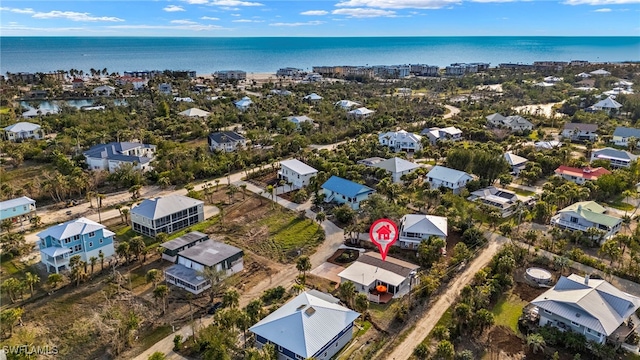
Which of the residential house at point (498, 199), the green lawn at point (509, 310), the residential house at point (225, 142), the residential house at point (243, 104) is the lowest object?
the green lawn at point (509, 310)

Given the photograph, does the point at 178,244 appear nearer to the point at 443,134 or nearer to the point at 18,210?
the point at 18,210

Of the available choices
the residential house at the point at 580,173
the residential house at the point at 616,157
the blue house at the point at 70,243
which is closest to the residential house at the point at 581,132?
the residential house at the point at 616,157

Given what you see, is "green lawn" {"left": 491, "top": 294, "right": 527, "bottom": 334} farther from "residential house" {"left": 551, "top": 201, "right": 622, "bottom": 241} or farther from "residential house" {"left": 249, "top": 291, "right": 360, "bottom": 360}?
"residential house" {"left": 551, "top": 201, "right": 622, "bottom": 241}

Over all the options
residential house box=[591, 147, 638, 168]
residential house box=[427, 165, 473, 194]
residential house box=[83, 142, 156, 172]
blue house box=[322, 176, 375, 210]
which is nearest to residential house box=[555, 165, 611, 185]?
residential house box=[591, 147, 638, 168]

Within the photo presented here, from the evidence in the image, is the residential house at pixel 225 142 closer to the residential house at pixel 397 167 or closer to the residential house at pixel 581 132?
the residential house at pixel 397 167

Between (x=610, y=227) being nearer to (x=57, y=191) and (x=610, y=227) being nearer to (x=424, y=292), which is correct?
(x=424, y=292)

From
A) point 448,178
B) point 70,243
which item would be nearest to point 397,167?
point 448,178
